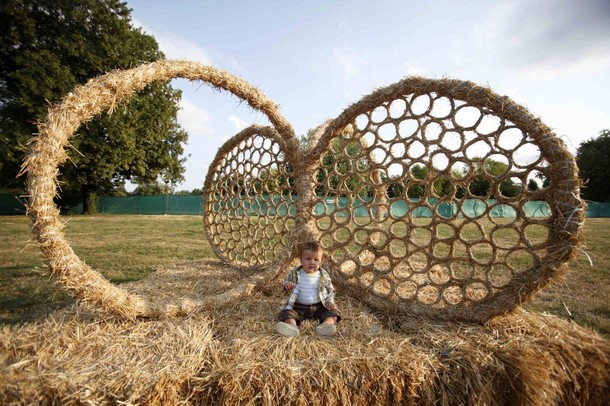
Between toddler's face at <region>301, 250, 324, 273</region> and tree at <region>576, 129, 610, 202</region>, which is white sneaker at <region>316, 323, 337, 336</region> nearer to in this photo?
toddler's face at <region>301, 250, 324, 273</region>

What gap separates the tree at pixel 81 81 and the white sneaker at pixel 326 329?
12218 millimetres

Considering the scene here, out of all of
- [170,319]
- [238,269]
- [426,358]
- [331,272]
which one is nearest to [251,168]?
[238,269]

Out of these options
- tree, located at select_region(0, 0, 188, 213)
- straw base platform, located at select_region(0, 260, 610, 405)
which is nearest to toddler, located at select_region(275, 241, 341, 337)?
straw base platform, located at select_region(0, 260, 610, 405)

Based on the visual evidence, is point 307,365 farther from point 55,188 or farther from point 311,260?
point 55,188

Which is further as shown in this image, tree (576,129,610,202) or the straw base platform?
tree (576,129,610,202)

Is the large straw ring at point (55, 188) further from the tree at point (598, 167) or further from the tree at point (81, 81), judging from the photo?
the tree at point (598, 167)

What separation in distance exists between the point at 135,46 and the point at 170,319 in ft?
58.4

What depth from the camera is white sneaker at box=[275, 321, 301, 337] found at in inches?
84.7

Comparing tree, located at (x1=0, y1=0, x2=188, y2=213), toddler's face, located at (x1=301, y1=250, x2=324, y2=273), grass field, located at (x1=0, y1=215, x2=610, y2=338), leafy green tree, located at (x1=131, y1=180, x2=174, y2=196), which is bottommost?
grass field, located at (x1=0, y1=215, x2=610, y2=338)

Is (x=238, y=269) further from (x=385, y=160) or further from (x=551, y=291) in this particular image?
(x=551, y=291)

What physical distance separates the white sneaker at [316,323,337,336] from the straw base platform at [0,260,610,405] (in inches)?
1.9

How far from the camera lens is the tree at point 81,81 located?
13008 millimetres

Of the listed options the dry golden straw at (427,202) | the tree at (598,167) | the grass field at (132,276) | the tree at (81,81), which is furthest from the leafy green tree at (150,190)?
the tree at (598,167)

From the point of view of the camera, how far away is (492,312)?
2.18m
